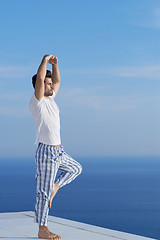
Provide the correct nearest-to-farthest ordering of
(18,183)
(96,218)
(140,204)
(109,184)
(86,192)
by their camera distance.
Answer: (96,218)
(140,204)
(86,192)
(18,183)
(109,184)

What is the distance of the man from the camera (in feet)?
12.4

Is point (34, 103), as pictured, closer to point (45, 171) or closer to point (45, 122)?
point (45, 122)

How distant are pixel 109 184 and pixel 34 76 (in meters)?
86.1

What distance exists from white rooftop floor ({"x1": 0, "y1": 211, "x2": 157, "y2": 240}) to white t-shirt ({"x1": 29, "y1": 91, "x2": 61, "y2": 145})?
2.61 ft

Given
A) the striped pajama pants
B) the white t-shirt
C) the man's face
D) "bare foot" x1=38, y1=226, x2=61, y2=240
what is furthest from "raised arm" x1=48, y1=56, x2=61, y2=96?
"bare foot" x1=38, y1=226, x2=61, y2=240

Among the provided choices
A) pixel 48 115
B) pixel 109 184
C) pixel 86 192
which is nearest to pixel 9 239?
pixel 48 115

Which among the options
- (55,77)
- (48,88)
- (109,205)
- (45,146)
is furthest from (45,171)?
(109,205)

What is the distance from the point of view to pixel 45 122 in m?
3.79

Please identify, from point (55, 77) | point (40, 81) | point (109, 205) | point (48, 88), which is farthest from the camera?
point (109, 205)

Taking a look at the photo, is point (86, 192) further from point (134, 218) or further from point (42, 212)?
point (42, 212)

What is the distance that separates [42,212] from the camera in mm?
3846

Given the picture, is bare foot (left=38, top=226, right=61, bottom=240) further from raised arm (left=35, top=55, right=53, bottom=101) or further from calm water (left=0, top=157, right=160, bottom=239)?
calm water (left=0, top=157, right=160, bottom=239)

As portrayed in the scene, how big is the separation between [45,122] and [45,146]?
188mm

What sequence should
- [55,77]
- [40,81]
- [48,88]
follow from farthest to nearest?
[55,77] → [48,88] → [40,81]
